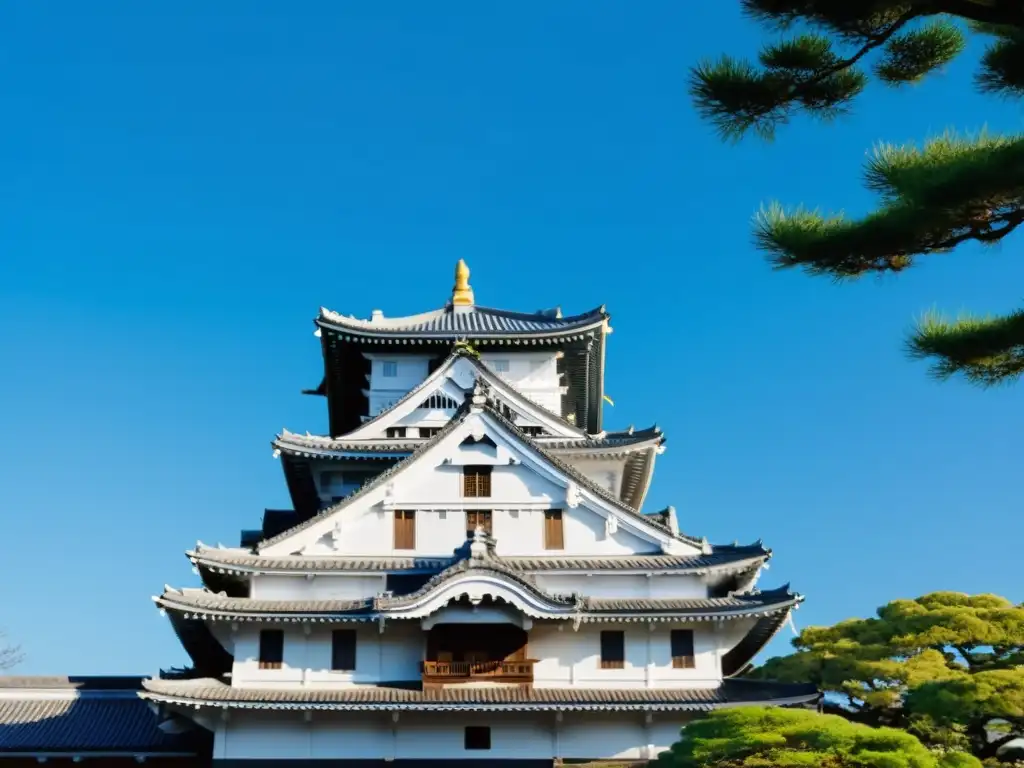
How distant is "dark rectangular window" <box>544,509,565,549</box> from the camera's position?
28.5 m

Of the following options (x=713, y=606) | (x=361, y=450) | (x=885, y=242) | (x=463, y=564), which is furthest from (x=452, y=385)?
(x=885, y=242)

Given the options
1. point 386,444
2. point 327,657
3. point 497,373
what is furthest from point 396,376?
point 327,657

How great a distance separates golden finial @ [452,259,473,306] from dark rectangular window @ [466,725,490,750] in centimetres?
1587

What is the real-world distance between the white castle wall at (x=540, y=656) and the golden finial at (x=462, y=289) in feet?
46.0

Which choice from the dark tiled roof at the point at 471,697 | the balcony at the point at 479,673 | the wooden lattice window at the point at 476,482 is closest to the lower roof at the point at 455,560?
the wooden lattice window at the point at 476,482

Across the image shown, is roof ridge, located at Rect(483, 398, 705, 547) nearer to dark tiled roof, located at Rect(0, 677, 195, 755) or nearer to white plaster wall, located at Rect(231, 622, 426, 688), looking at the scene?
white plaster wall, located at Rect(231, 622, 426, 688)

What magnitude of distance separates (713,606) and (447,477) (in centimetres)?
738

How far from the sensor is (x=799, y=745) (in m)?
18.5

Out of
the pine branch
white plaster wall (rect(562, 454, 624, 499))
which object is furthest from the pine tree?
white plaster wall (rect(562, 454, 624, 499))

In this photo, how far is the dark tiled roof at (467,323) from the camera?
112ft

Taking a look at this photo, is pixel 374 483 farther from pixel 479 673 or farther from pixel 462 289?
pixel 462 289

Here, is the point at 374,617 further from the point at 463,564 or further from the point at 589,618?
the point at 589,618

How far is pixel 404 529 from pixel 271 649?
4.35m

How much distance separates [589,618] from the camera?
2641cm
